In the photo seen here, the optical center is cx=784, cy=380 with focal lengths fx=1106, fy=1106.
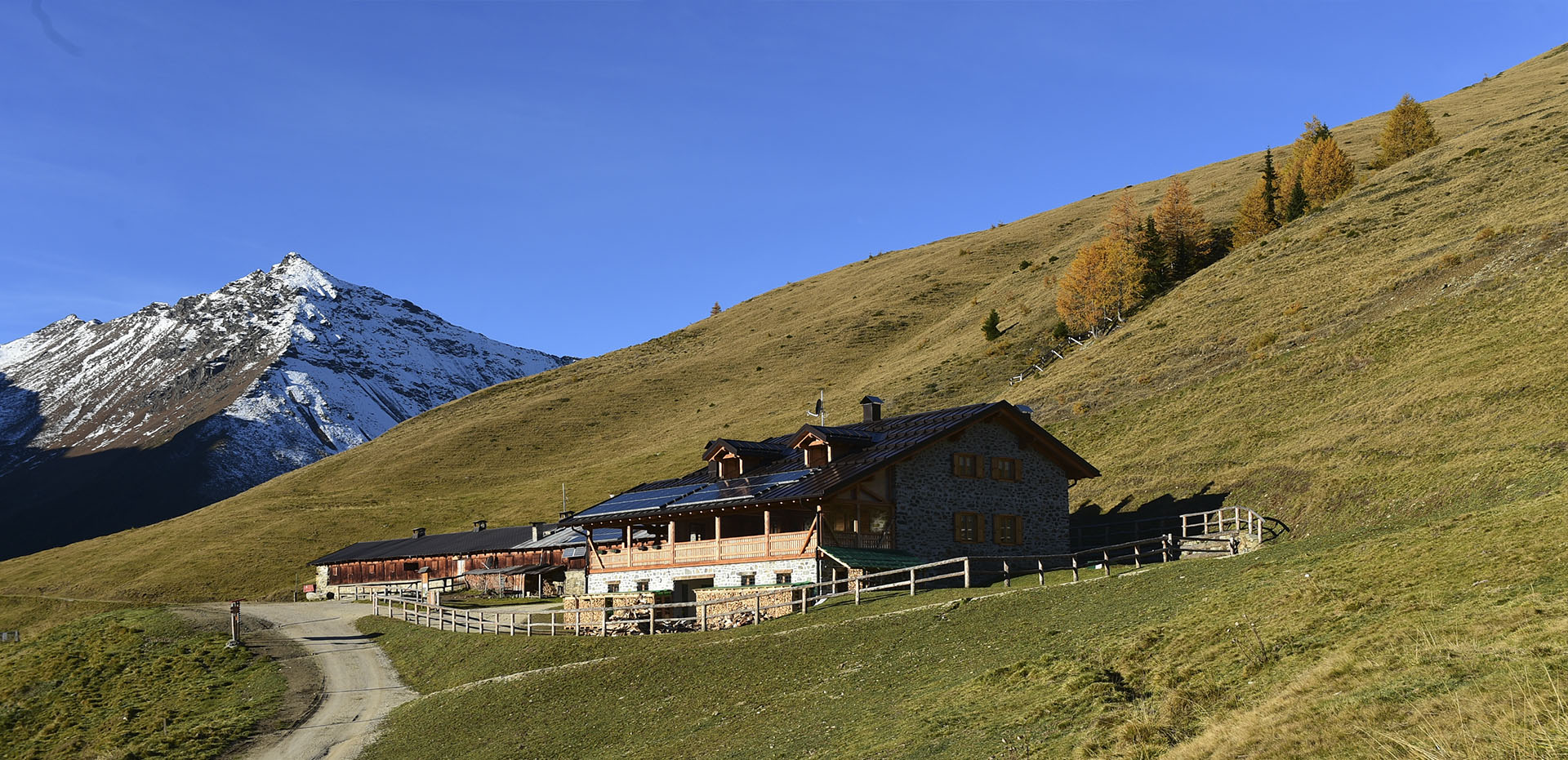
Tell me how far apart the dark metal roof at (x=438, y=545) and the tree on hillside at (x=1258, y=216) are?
237ft

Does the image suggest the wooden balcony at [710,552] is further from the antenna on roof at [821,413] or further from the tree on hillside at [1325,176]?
the tree on hillside at [1325,176]

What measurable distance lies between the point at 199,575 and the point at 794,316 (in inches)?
3392

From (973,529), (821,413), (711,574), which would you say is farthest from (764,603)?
(821,413)

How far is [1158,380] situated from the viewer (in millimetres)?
71938

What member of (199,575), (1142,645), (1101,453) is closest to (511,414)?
(199,575)

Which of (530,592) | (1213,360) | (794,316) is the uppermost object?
(794,316)

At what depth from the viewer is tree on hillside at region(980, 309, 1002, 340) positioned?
106 m

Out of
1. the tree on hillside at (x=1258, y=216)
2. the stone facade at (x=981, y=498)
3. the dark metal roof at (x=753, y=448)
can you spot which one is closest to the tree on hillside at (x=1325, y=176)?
the tree on hillside at (x=1258, y=216)

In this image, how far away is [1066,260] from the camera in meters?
126

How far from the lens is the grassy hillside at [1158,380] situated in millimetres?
47031

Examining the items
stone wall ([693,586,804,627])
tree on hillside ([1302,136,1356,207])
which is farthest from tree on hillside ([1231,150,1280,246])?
stone wall ([693,586,804,627])

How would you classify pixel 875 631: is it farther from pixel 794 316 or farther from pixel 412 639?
pixel 794 316

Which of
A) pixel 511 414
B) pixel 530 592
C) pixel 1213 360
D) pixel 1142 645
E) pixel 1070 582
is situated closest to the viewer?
pixel 1142 645

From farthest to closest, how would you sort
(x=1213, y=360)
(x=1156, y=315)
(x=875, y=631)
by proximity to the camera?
(x=1156, y=315) → (x=1213, y=360) → (x=875, y=631)
